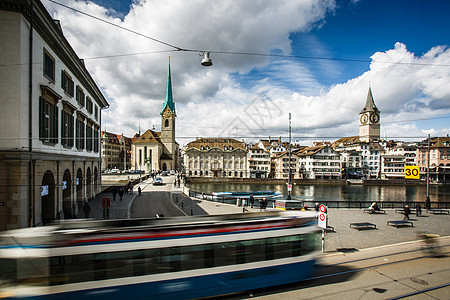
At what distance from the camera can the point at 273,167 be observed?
88375mm

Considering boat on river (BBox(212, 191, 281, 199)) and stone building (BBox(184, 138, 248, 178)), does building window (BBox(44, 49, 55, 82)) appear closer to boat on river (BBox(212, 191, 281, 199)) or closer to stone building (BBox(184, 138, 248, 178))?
boat on river (BBox(212, 191, 281, 199))

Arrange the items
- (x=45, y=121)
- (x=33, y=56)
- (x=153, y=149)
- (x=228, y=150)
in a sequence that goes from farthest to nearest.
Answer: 1. (x=153, y=149)
2. (x=228, y=150)
3. (x=45, y=121)
4. (x=33, y=56)

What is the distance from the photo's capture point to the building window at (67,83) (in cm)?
1617

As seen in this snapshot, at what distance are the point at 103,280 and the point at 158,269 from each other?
119 cm

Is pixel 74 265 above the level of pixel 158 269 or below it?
above

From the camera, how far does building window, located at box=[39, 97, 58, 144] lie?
500 inches

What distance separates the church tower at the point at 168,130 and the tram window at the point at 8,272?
90.0 metres

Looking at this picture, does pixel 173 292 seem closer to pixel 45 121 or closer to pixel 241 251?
pixel 241 251

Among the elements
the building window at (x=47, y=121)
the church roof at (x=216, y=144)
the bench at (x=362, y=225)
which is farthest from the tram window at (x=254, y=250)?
the church roof at (x=216, y=144)

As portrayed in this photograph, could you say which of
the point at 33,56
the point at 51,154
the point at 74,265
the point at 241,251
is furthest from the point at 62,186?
the point at 241,251

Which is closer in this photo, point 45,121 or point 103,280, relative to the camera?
point 103,280

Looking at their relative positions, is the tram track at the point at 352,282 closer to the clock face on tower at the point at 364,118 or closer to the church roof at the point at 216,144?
the church roof at the point at 216,144

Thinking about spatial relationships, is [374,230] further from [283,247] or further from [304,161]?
[304,161]

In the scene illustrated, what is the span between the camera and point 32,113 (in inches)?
465
